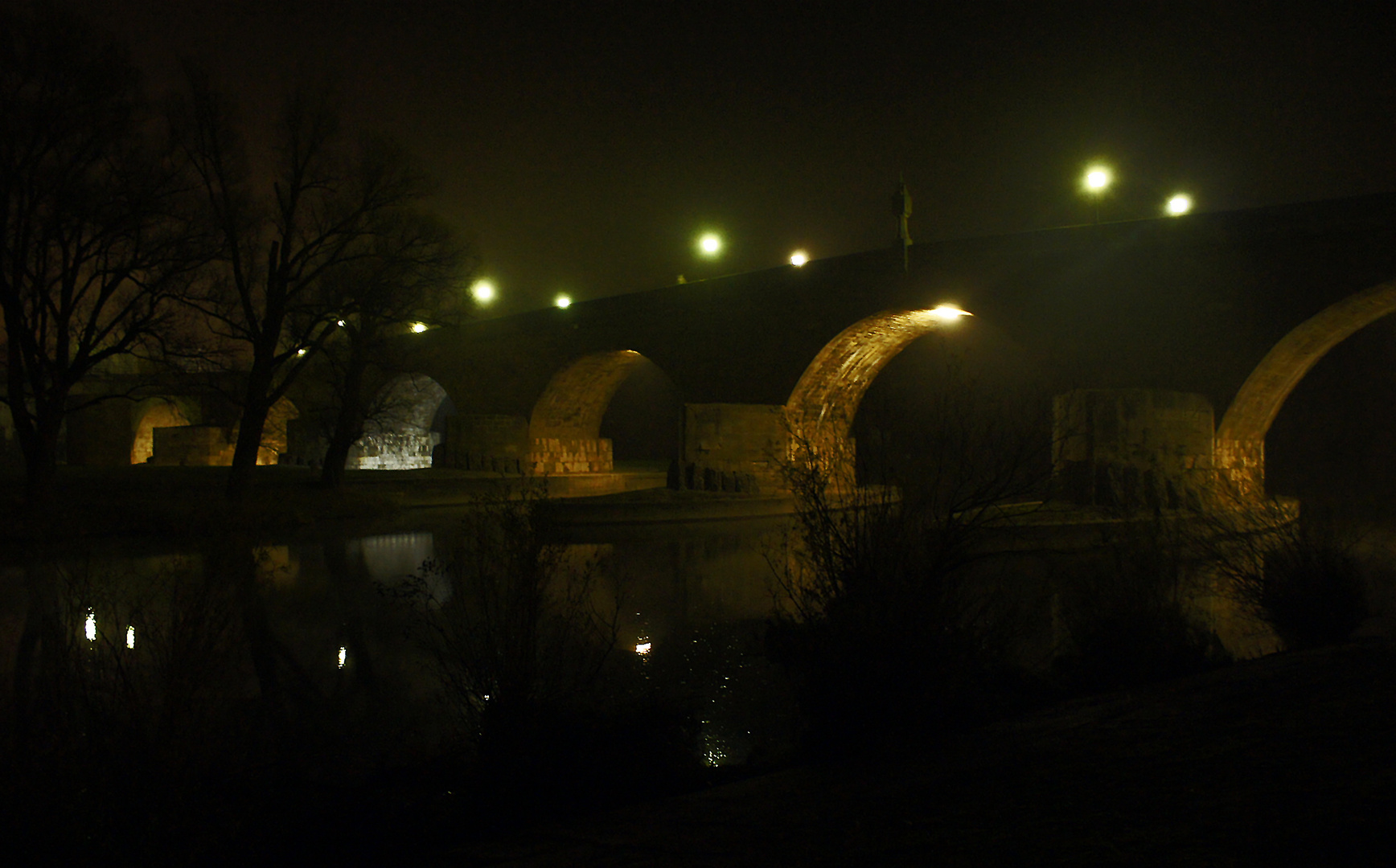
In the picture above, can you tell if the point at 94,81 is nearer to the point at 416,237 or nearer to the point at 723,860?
the point at 416,237

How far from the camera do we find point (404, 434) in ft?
106

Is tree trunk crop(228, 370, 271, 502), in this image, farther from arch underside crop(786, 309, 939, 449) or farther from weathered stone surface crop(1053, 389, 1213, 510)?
weathered stone surface crop(1053, 389, 1213, 510)

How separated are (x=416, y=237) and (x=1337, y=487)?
19444mm

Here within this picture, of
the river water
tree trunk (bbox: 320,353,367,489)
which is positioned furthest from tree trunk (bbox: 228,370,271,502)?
tree trunk (bbox: 320,353,367,489)

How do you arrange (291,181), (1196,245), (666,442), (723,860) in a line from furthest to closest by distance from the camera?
(666,442) → (291,181) → (1196,245) → (723,860)

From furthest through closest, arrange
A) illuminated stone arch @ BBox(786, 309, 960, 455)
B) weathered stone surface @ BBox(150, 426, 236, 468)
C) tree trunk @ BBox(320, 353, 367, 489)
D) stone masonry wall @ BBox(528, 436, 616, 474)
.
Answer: weathered stone surface @ BBox(150, 426, 236, 468) → stone masonry wall @ BBox(528, 436, 616, 474) → illuminated stone arch @ BBox(786, 309, 960, 455) → tree trunk @ BBox(320, 353, 367, 489)

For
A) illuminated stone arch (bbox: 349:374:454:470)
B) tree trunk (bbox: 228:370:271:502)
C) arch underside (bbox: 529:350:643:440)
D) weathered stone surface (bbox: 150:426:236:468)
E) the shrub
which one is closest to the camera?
the shrub

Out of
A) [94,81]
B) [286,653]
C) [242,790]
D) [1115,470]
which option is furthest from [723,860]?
[94,81]

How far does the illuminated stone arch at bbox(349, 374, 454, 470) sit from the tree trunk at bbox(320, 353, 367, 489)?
12736 mm

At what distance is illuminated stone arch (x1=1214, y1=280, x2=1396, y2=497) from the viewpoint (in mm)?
11992

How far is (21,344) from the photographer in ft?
39.6

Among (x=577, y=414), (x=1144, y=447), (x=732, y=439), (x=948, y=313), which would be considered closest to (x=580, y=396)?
(x=577, y=414)

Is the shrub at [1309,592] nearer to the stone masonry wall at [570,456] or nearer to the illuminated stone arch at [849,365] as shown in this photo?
the illuminated stone arch at [849,365]

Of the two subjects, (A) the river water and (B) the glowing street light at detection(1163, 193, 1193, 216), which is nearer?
(A) the river water
